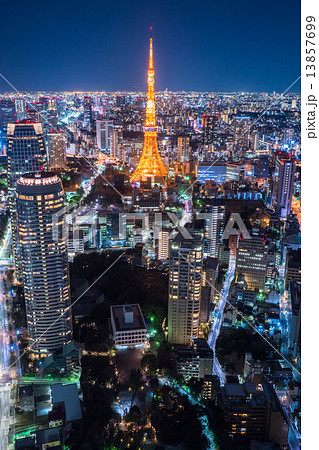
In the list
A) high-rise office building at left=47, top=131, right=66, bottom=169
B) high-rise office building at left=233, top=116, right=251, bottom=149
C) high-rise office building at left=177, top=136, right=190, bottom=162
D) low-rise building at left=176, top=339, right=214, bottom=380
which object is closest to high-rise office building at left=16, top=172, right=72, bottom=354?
low-rise building at left=176, top=339, right=214, bottom=380

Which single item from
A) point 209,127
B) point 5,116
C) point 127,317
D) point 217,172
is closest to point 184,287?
point 127,317

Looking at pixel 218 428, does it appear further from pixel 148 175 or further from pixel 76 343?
pixel 148 175

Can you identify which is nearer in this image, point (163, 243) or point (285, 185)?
point (163, 243)

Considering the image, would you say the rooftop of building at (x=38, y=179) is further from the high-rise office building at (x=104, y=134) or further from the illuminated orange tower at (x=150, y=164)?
the high-rise office building at (x=104, y=134)

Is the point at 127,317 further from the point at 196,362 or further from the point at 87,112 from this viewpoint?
the point at 87,112

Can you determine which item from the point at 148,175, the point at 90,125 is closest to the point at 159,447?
the point at 148,175

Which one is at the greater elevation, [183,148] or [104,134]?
[104,134]

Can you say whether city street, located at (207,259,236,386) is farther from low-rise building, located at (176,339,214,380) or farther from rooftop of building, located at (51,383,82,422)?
rooftop of building, located at (51,383,82,422)
